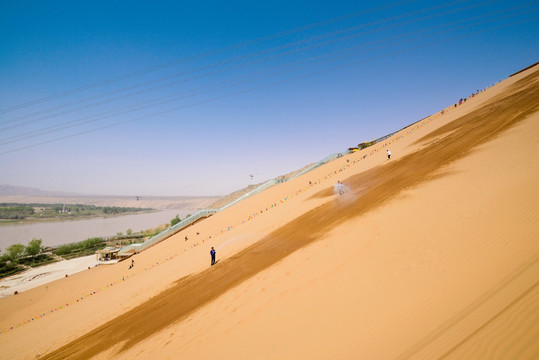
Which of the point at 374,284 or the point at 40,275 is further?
the point at 40,275

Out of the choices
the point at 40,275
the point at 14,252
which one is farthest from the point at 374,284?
the point at 14,252

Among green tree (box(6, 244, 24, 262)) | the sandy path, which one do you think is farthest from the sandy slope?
green tree (box(6, 244, 24, 262))

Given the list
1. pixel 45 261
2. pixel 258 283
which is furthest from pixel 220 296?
pixel 45 261

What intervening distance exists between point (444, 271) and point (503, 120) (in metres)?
17.5

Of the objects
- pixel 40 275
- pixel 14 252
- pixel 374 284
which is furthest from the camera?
pixel 14 252

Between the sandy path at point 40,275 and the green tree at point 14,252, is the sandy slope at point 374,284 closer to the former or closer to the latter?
the sandy path at point 40,275

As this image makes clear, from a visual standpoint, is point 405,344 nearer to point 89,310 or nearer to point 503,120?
point 89,310

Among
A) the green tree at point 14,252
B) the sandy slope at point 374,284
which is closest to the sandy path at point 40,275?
the green tree at point 14,252

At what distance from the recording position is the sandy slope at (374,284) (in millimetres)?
4770

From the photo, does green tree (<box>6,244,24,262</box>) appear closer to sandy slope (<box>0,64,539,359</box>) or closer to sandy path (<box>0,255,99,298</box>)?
sandy path (<box>0,255,99,298</box>)

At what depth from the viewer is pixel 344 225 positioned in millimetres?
12031

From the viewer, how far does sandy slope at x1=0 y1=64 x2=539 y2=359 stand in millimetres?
4770

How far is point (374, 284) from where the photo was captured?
6.76 metres

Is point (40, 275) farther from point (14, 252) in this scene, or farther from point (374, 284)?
point (374, 284)
